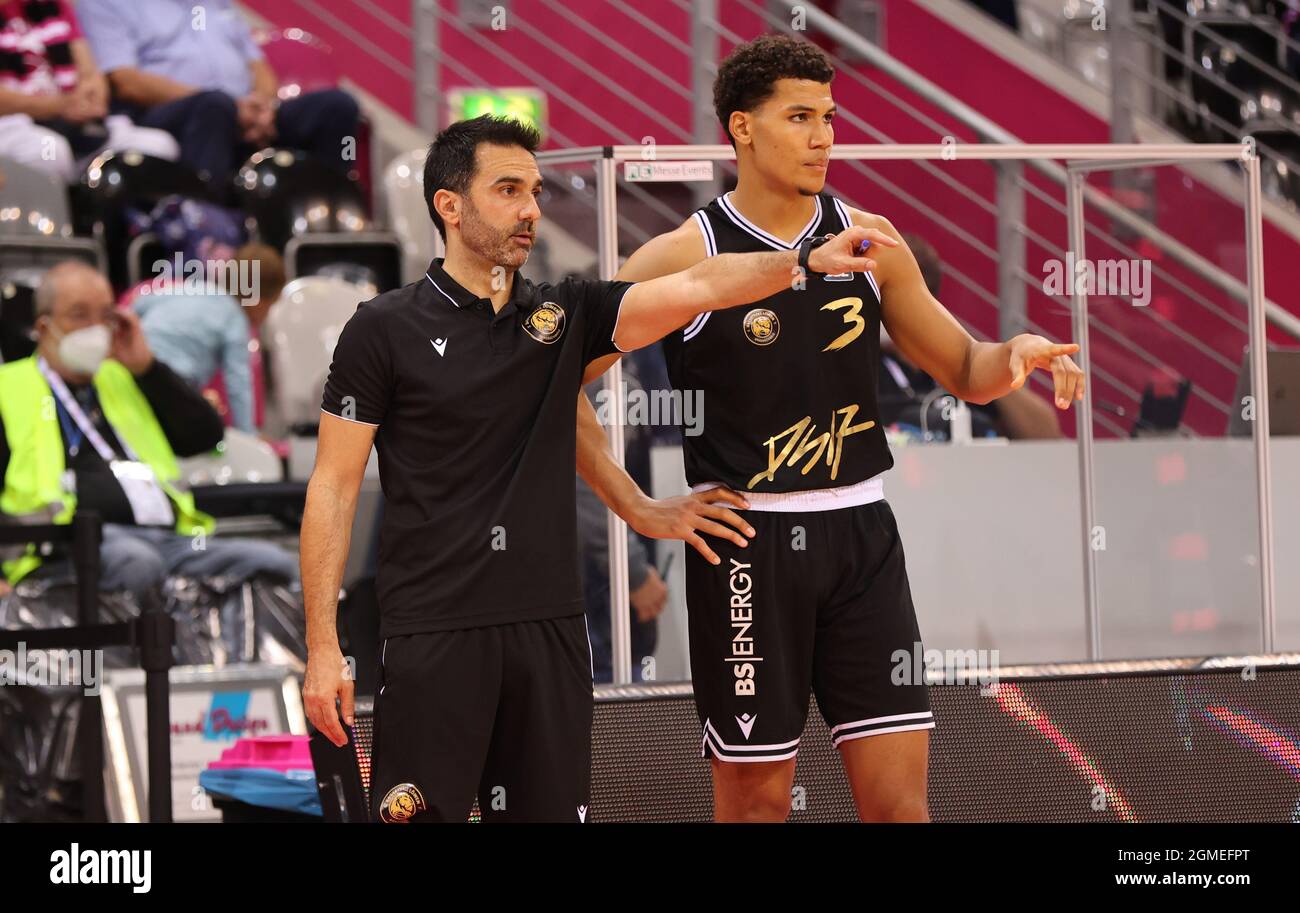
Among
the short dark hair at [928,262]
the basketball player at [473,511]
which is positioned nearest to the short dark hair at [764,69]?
the basketball player at [473,511]

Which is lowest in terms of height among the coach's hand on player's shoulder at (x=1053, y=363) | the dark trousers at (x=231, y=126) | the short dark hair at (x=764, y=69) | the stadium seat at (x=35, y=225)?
the coach's hand on player's shoulder at (x=1053, y=363)

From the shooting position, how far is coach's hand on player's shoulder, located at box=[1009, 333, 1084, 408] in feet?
8.87

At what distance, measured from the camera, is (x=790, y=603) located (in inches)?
120

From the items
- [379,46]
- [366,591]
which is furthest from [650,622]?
[379,46]

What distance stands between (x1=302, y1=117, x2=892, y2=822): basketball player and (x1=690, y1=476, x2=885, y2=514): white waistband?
424mm

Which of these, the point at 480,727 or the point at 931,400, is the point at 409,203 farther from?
the point at 480,727

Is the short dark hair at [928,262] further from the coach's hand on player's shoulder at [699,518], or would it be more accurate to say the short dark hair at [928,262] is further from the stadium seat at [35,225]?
the stadium seat at [35,225]

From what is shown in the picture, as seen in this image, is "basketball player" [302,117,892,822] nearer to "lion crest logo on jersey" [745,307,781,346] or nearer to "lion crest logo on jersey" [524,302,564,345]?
"lion crest logo on jersey" [524,302,564,345]

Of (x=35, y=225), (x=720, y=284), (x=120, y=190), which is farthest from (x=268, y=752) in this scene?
(x=120, y=190)

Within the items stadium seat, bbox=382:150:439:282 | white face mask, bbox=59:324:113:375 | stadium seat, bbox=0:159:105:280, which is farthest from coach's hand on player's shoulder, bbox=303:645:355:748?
stadium seat, bbox=382:150:439:282

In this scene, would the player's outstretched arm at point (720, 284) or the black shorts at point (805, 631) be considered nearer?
the player's outstretched arm at point (720, 284)

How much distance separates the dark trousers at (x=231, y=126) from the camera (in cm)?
733

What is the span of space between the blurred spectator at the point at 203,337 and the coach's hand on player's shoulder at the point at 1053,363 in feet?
12.5
